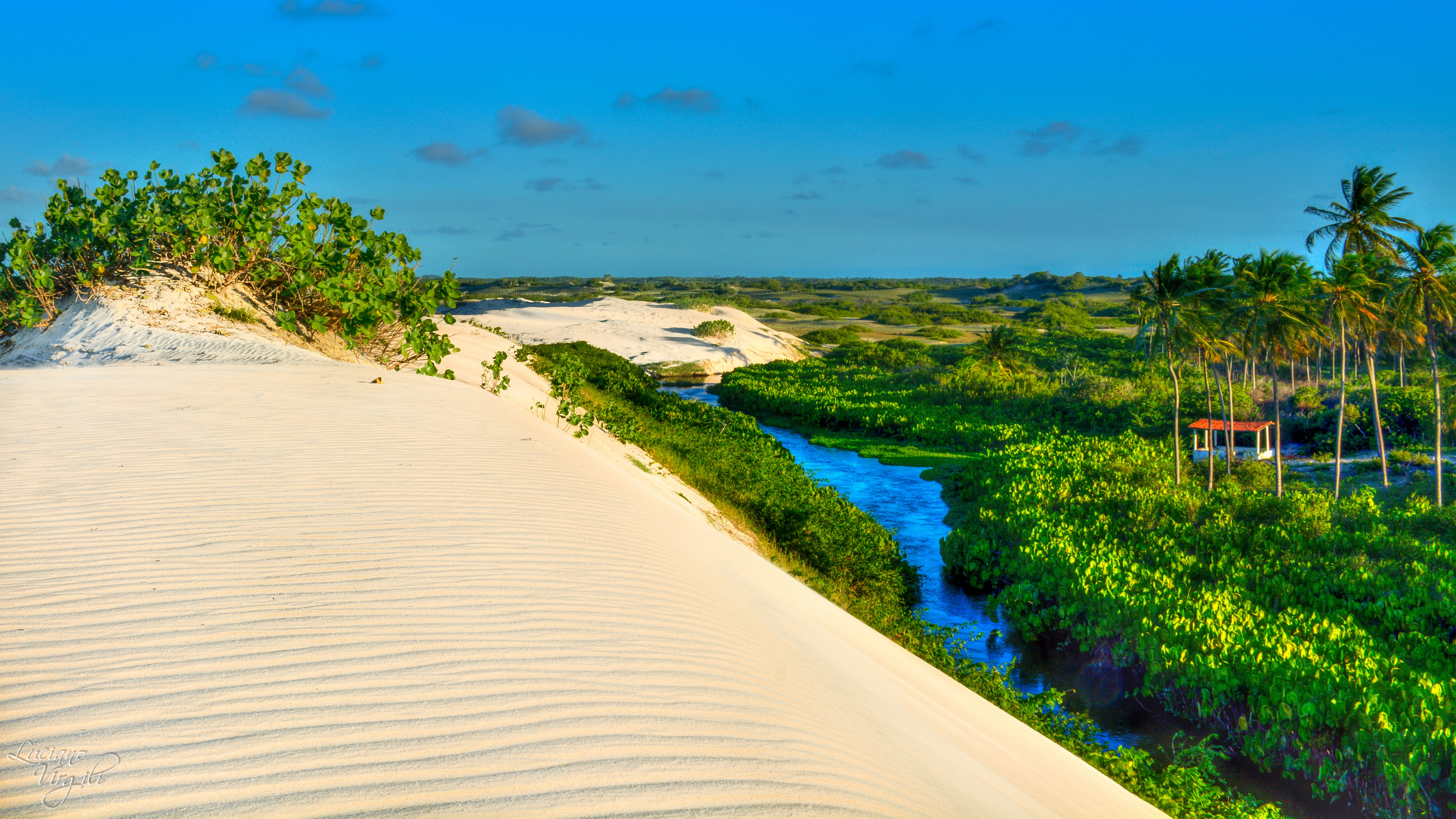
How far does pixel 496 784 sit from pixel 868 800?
172 cm

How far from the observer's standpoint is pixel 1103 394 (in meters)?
30.8

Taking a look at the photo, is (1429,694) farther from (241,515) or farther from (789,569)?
(241,515)

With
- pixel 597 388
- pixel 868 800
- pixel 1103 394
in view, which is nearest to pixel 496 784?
pixel 868 800

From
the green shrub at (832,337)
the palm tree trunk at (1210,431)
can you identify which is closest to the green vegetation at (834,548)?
the palm tree trunk at (1210,431)

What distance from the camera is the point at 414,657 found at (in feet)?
14.5

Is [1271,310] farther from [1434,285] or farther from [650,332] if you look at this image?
[650,332]

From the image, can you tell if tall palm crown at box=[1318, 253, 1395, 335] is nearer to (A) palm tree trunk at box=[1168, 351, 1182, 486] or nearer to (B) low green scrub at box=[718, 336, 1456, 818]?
(A) palm tree trunk at box=[1168, 351, 1182, 486]

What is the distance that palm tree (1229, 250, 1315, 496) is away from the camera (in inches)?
698

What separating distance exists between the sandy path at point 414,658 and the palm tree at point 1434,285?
48.2 feet

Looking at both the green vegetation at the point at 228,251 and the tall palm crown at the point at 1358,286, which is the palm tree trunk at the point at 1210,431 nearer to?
the tall palm crown at the point at 1358,286

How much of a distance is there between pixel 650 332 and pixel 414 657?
48.9 m

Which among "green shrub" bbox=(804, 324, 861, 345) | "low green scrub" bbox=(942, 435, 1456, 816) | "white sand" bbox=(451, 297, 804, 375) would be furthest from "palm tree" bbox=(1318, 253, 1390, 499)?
"green shrub" bbox=(804, 324, 861, 345)

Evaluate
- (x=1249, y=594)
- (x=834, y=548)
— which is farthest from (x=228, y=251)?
(x=1249, y=594)

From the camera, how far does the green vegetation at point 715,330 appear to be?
5166 centimetres
